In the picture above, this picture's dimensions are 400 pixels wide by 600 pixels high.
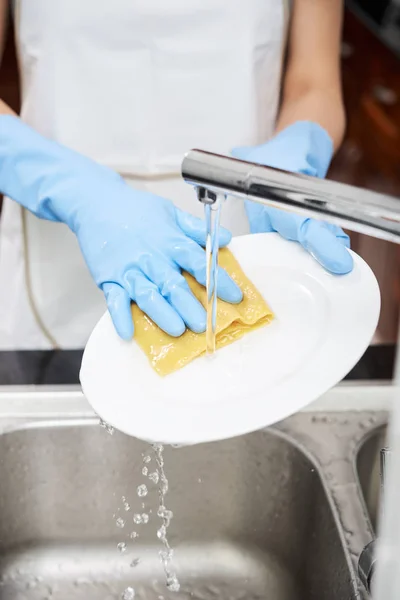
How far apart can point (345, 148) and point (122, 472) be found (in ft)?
5.74

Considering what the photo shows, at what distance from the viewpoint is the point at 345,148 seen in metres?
2.27

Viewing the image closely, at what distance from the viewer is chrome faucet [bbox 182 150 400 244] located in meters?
0.42

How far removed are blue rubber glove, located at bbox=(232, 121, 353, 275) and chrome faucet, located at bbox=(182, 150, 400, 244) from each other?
17cm

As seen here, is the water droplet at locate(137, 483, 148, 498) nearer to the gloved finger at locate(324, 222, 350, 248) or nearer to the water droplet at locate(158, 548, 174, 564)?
the water droplet at locate(158, 548, 174, 564)

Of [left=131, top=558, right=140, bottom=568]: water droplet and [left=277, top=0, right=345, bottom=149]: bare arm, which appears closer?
[left=131, top=558, right=140, bottom=568]: water droplet

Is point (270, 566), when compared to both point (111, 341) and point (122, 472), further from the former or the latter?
point (111, 341)

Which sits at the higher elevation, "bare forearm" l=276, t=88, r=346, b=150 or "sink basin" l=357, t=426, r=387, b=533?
"bare forearm" l=276, t=88, r=346, b=150

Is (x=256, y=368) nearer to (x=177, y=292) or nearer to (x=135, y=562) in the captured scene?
(x=177, y=292)

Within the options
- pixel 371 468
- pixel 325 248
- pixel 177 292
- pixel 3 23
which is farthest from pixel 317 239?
pixel 3 23

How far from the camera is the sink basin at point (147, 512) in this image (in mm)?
738

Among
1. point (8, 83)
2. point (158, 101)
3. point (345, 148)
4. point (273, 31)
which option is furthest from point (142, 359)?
point (345, 148)

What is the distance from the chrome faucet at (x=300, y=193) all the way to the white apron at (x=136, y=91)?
18.3 inches

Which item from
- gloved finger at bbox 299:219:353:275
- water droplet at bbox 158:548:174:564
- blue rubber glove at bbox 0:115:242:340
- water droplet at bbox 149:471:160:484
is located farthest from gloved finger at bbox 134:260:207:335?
water droplet at bbox 158:548:174:564

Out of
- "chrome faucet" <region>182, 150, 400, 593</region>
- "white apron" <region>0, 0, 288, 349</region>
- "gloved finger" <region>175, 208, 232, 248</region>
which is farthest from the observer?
"white apron" <region>0, 0, 288, 349</region>
